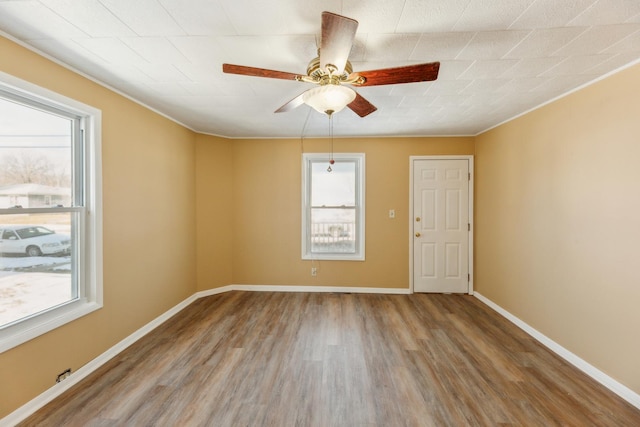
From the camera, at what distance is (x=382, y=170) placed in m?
4.07

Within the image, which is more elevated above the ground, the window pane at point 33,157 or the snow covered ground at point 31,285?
the window pane at point 33,157

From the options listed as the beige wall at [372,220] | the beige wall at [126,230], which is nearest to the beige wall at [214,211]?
the beige wall at [372,220]

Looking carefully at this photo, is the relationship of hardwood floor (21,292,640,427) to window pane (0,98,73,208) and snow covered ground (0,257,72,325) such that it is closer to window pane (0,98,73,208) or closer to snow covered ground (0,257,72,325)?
snow covered ground (0,257,72,325)

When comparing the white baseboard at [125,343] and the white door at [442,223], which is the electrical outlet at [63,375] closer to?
the white baseboard at [125,343]

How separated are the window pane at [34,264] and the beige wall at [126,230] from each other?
0.79 feet

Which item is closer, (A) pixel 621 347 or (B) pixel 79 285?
(A) pixel 621 347

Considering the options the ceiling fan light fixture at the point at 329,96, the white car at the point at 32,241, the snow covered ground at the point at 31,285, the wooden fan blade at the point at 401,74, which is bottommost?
the snow covered ground at the point at 31,285

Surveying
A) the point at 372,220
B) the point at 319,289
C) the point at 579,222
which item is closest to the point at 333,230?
the point at 372,220

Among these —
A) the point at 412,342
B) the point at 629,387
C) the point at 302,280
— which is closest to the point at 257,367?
the point at 412,342

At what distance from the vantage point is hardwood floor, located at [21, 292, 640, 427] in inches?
68.9

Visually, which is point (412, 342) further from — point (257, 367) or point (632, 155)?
point (632, 155)

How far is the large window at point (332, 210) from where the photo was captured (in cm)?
418

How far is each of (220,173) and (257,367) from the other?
9.30 ft

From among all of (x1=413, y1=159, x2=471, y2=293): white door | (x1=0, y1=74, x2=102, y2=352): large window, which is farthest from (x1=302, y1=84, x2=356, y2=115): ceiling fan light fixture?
(x1=413, y1=159, x2=471, y2=293): white door
